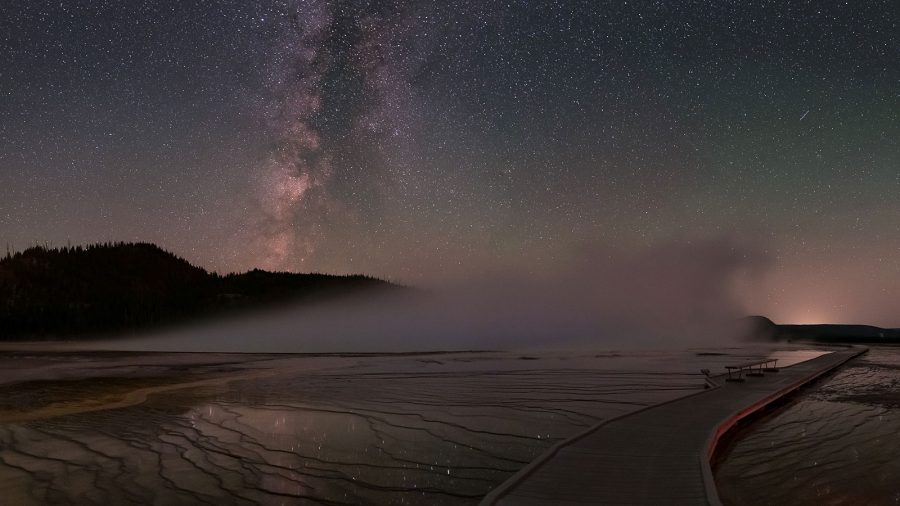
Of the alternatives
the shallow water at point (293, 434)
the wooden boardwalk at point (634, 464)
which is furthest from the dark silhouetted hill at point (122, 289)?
the wooden boardwalk at point (634, 464)

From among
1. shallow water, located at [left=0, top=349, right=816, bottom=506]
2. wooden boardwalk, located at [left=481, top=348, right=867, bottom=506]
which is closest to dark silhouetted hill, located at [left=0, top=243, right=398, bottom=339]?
shallow water, located at [left=0, top=349, right=816, bottom=506]

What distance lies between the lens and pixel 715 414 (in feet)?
44.1

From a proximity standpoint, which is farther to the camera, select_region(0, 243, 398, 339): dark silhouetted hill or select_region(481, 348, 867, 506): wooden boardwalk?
select_region(0, 243, 398, 339): dark silhouetted hill

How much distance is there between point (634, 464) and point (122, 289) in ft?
487

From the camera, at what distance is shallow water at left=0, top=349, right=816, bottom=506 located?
925 cm

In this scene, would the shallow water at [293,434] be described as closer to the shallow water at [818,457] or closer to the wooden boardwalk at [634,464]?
the wooden boardwalk at [634,464]

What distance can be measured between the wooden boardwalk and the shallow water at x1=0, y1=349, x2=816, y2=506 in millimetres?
1102

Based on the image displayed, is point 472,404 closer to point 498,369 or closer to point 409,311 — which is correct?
point 498,369

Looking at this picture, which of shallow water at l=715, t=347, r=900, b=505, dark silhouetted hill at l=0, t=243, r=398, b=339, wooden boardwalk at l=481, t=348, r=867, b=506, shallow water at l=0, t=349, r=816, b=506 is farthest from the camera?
dark silhouetted hill at l=0, t=243, r=398, b=339

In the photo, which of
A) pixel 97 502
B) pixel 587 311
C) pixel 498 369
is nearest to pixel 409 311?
pixel 587 311

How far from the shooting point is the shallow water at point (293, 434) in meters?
9.25

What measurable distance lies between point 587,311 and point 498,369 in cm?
7493

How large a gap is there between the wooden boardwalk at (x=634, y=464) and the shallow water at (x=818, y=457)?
2.06ft

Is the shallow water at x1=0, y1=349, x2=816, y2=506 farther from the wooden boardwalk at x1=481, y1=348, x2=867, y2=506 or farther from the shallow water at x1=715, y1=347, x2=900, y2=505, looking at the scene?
the shallow water at x1=715, y1=347, x2=900, y2=505
